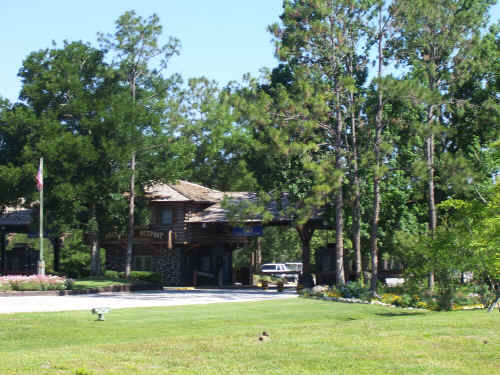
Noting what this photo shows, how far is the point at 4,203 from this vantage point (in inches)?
1608

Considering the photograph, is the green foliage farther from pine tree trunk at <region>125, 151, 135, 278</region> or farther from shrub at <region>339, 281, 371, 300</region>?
shrub at <region>339, 281, 371, 300</region>

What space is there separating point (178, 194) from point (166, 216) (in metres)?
1.73

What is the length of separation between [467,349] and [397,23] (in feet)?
72.2

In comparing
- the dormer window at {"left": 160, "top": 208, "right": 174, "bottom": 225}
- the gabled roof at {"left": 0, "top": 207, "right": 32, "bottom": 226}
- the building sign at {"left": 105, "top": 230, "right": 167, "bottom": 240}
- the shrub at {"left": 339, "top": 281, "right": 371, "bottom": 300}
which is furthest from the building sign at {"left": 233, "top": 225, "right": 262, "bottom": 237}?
the gabled roof at {"left": 0, "top": 207, "right": 32, "bottom": 226}

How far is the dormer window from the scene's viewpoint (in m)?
44.8

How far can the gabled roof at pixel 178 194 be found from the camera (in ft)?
144

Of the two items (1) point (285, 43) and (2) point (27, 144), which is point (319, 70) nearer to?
(1) point (285, 43)

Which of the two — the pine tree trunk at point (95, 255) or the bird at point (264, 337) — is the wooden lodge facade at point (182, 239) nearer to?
the pine tree trunk at point (95, 255)

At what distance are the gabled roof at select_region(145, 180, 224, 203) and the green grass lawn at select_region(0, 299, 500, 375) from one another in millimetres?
26105

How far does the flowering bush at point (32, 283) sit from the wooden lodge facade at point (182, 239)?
411 inches

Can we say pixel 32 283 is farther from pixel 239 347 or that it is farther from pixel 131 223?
pixel 239 347

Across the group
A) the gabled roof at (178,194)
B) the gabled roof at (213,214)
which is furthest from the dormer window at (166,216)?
the gabled roof at (213,214)

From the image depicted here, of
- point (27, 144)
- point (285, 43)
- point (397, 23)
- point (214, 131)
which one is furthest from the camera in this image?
point (214, 131)

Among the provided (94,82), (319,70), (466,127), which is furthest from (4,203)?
(466,127)
